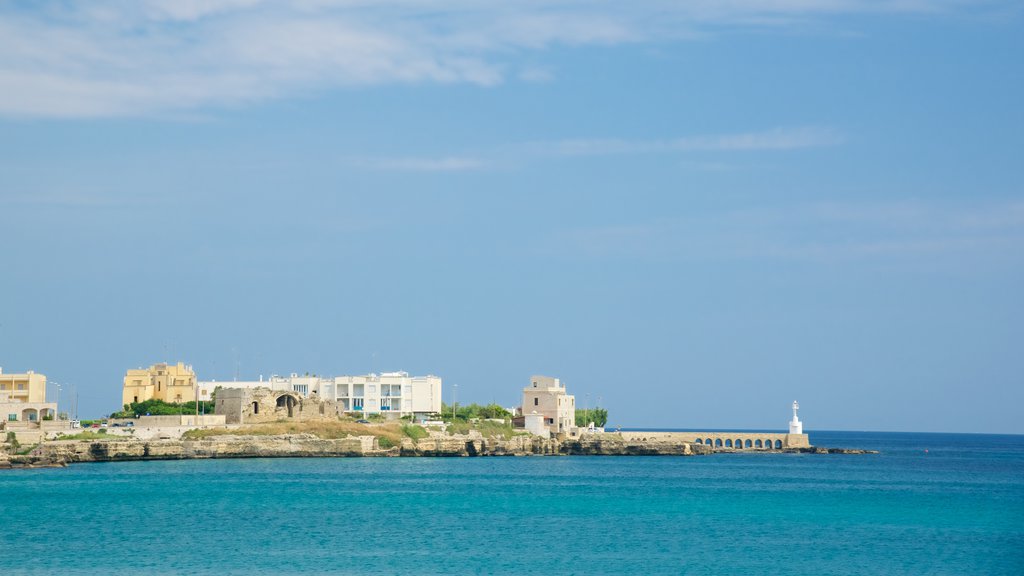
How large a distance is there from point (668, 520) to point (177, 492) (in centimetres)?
2304

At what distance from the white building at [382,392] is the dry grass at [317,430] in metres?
16.5

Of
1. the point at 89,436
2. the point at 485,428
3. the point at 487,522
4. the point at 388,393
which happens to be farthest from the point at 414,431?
the point at 487,522

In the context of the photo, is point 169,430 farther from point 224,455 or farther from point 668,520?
point 668,520

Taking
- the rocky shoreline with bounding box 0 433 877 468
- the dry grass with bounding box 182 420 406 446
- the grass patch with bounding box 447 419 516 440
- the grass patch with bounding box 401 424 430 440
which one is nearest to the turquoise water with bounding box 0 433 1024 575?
the rocky shoreline with bounding box 0 433 877 468

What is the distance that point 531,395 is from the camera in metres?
108

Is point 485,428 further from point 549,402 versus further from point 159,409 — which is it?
point 159,409

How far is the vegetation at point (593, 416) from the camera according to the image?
13138cm

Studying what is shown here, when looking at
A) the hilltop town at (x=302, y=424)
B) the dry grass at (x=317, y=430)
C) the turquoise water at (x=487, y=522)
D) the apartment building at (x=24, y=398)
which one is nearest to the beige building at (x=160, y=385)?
the hilltop town at (x=302, y=424)

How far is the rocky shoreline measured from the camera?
246ft

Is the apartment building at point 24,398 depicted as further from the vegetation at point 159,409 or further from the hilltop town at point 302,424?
the vegetation at point 159,409

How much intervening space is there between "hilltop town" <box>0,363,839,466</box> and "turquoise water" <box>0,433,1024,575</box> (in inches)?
132

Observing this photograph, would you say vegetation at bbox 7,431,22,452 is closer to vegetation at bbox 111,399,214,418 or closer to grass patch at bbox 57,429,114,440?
grass patch at bbox 57,429,114,440

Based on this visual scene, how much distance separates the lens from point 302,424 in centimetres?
8675

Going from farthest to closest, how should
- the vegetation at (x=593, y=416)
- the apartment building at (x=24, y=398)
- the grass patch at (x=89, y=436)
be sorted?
the vegetation at (x=593, y=416), the apartment building at (x=24, y=398), the grass patch at (x=89, y=436)
